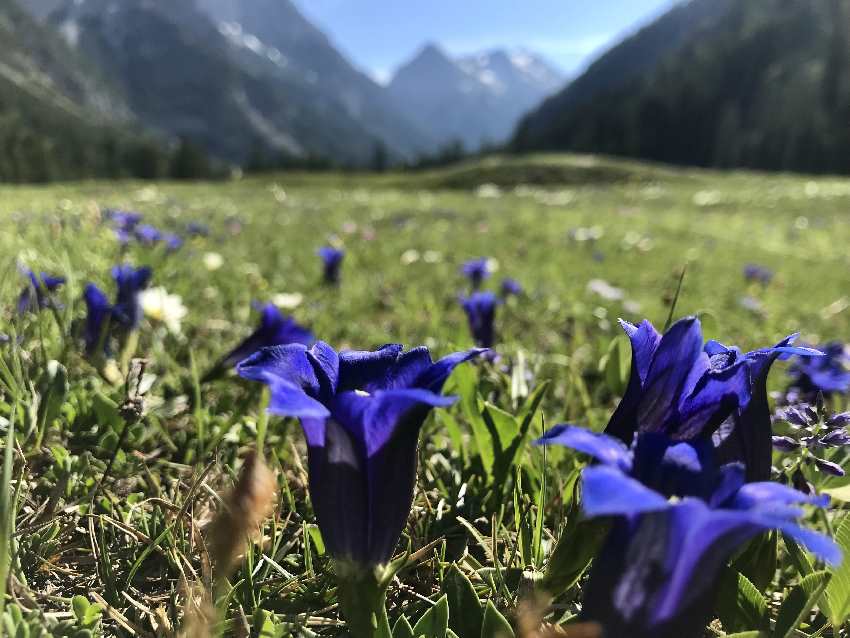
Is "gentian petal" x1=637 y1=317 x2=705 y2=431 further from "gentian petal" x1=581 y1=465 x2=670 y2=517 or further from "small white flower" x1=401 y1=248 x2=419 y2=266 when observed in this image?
"small white flower" x1=401 y1=248 x2=419 y2=266

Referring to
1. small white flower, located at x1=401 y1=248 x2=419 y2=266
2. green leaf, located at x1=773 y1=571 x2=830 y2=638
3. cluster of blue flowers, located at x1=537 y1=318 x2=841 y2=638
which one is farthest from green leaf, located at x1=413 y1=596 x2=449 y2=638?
small white flower, located at x1=401 y1=248 x2=419 y2=266

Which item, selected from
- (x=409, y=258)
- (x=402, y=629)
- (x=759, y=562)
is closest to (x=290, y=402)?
(x=402, y=629)

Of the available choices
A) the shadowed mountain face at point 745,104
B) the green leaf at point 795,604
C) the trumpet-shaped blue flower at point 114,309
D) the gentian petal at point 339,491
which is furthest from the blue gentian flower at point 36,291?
the shadowed mountain face at point 745,104

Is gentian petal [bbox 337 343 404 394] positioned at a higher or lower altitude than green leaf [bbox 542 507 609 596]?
higher

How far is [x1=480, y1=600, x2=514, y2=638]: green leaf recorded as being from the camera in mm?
1124

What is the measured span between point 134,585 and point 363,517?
26.2 inches

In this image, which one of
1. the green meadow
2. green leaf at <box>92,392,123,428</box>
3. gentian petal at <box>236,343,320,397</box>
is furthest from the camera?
green leaf at <box>92,392,123,428</box>

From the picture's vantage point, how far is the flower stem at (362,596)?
44.0 inches

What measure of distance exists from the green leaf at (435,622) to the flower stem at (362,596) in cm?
7

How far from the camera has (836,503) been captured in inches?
76.4

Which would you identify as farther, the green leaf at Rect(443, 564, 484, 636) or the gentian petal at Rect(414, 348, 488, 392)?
the green leaf at Rect(443, 564, 484, 636)

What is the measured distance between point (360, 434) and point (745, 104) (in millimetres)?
127986

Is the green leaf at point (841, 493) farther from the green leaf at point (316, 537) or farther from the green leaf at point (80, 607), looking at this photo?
the green leaf at point (80, 607)

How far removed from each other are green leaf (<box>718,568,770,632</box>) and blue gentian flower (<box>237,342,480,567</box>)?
2.22 ft
